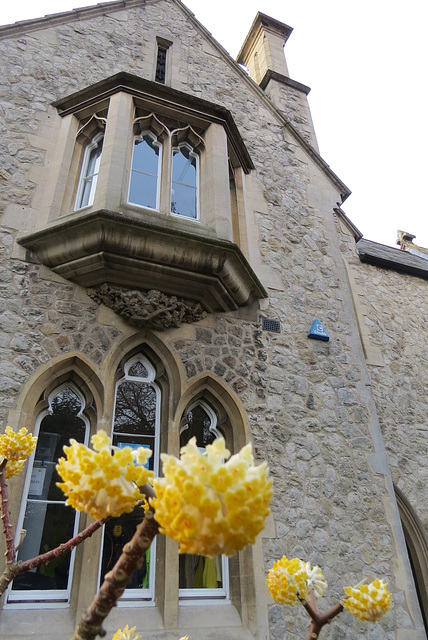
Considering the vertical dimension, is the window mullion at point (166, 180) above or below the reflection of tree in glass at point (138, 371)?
above

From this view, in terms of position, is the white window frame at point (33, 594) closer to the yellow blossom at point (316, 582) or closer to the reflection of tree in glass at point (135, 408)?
the reflection of tree in glass at point (135, 408)

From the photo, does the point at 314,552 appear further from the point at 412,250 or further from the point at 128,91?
the point at 412,250

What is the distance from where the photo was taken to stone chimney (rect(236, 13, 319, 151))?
8.00 metres

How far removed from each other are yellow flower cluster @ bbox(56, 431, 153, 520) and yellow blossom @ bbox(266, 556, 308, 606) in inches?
40.5

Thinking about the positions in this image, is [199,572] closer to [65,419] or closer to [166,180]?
[65,419]

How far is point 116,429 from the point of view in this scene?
13.7ft

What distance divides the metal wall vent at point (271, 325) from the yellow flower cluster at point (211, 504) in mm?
4178

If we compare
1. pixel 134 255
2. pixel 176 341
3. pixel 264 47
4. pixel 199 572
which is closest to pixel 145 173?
pixel 134 255

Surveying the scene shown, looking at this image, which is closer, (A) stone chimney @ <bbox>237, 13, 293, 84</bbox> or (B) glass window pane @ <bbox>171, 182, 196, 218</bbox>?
(B) glass window pane @ <bbox>171, 182, 196, 218</bbox>

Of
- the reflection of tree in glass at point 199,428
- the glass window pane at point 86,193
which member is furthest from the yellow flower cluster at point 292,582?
the glass window pane at point 86,193

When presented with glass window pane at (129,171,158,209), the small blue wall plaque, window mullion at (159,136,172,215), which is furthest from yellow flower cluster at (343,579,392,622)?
glass window pane at (129,171,158,209)

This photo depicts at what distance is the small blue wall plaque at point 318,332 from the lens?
17.8 ft

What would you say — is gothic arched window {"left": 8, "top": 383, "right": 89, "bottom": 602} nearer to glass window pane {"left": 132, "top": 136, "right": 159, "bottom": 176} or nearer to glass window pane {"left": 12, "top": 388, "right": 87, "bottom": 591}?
glass window pane {"left": 12, "top": 388, "right": 87, "bottom": 591}

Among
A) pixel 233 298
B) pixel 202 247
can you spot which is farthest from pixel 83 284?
pixel 233 298
